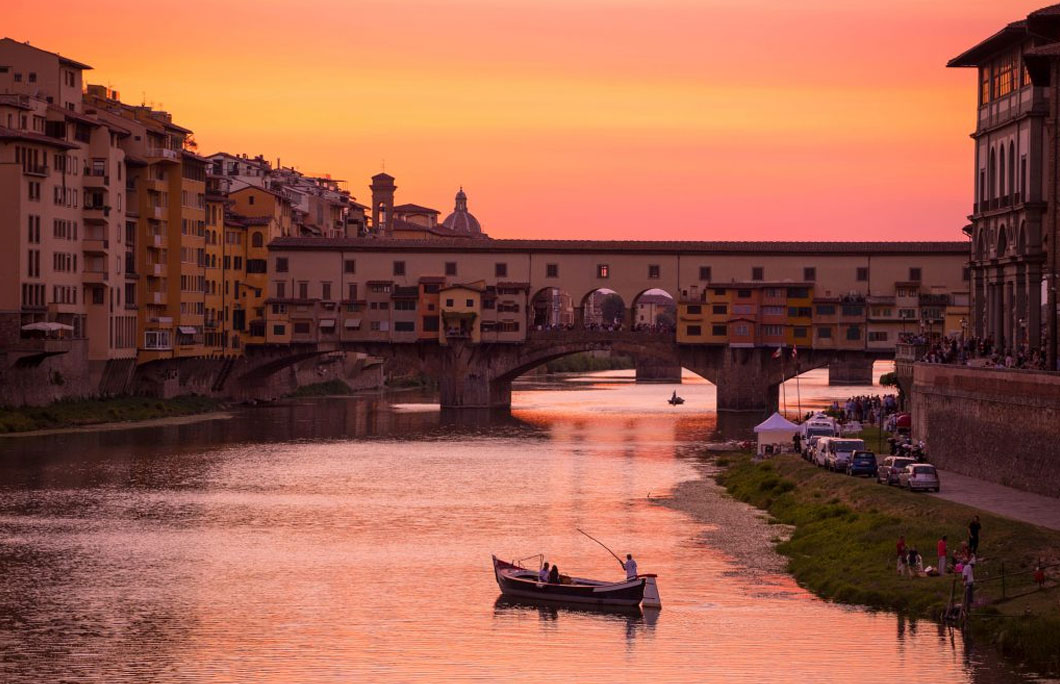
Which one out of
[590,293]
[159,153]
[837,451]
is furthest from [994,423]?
[590,293]

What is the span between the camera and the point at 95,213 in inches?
4065

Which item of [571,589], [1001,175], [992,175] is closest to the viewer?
[571,589]

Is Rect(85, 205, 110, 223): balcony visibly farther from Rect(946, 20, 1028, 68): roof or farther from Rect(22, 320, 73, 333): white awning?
Rect(946, 20, 1028, 68): roof

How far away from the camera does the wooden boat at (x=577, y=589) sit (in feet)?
148

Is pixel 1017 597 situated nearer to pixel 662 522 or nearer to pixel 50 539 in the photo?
pixel 662 522

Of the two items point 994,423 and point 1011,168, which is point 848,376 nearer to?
point 1011,168

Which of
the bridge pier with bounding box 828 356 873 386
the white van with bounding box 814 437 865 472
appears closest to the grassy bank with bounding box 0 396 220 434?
the white van with bounding box 814 437 865 472

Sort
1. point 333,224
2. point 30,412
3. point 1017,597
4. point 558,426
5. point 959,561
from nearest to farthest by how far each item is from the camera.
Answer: point 1017,597 → point 959,561 → point 30,412 → point 558,426 → point 333,224

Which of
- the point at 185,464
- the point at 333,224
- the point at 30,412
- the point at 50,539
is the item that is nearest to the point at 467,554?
the point at 50,539

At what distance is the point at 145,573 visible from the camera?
167ft

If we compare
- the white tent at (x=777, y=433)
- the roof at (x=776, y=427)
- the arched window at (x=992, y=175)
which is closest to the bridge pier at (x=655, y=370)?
the white tent at (x=777, y=433)

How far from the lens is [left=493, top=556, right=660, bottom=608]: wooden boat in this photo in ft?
148

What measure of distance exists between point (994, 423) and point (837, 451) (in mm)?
9567

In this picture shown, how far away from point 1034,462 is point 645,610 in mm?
15232
